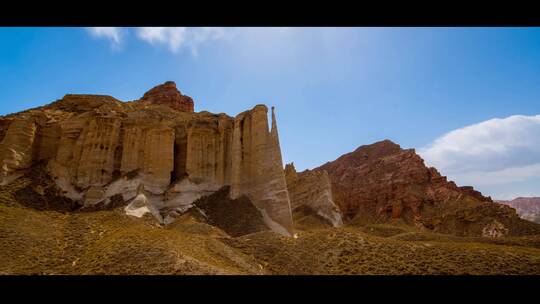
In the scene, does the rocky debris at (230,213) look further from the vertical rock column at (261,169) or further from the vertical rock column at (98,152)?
the vertical rock column at (98,152)

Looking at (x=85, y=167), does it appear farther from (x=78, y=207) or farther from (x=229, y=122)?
(x=229, y=122)

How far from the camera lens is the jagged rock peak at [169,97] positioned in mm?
86137

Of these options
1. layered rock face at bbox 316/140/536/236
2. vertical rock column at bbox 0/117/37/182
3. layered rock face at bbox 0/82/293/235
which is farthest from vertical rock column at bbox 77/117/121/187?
layered rock face at bbox 316/140/536/236

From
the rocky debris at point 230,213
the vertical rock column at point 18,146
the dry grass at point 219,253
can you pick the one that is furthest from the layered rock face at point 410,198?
the vertical rock column at point 18,146

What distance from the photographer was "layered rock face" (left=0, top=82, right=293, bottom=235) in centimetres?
3409

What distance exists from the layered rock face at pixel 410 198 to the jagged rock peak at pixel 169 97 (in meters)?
45.1

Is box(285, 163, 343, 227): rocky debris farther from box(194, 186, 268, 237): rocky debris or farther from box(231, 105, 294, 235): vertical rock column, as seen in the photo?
box(194, 186, 268, 237): rocky debris

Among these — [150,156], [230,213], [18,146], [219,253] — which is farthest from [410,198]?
[18,146]

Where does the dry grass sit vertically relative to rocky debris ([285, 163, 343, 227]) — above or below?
below

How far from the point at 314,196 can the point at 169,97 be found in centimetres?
5327

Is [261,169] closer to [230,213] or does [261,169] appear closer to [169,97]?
[230,213]

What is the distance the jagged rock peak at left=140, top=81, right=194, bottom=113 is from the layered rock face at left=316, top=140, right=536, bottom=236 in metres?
45.1

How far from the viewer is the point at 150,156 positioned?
38094 mm
